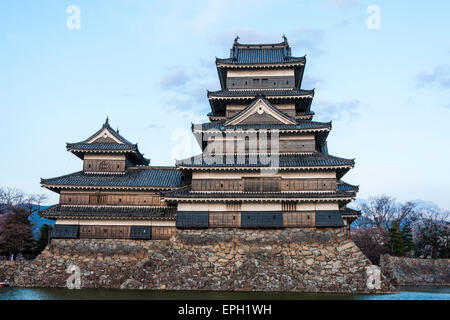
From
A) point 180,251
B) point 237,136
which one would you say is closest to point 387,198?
point 237,136

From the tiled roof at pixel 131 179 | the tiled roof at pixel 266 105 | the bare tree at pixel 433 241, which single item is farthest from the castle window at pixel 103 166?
the bare tree at pixel 433 241

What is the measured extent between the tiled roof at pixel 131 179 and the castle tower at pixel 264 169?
1845 millimetres

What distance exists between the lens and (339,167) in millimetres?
28000

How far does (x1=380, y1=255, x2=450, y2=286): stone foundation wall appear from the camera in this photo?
41.5 m

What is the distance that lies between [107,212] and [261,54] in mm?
20566

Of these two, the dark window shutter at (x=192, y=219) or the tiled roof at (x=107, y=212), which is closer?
the dark window shutter at (x=192, y=219)

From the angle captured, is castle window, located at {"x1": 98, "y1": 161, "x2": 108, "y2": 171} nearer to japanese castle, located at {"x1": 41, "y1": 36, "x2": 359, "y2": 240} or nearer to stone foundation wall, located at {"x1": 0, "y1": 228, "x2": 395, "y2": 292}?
japanese castle, located at {"x1": 41, "y1": 36, "x2": 359, "y2": 240}

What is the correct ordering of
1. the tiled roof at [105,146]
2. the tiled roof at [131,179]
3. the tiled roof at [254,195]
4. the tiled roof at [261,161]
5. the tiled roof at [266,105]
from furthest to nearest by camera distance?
1. the tiled roof at [105,146]
2. the tiled roof at [266,105]
3. the tiled roof at [131,179]
4. the tiled roof at [261,161]
5. the tiled roof at [254,195]

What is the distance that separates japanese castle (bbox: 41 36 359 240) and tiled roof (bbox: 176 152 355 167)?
0.25 feet

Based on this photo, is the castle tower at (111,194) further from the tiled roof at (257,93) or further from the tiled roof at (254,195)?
the tiled roof at (257,93)

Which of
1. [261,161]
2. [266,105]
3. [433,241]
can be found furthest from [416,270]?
[266,105]

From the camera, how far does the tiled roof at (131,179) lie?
31.1 m

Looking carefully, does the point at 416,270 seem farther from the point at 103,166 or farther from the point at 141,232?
the point at 103,166

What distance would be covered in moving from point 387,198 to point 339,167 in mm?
49681
